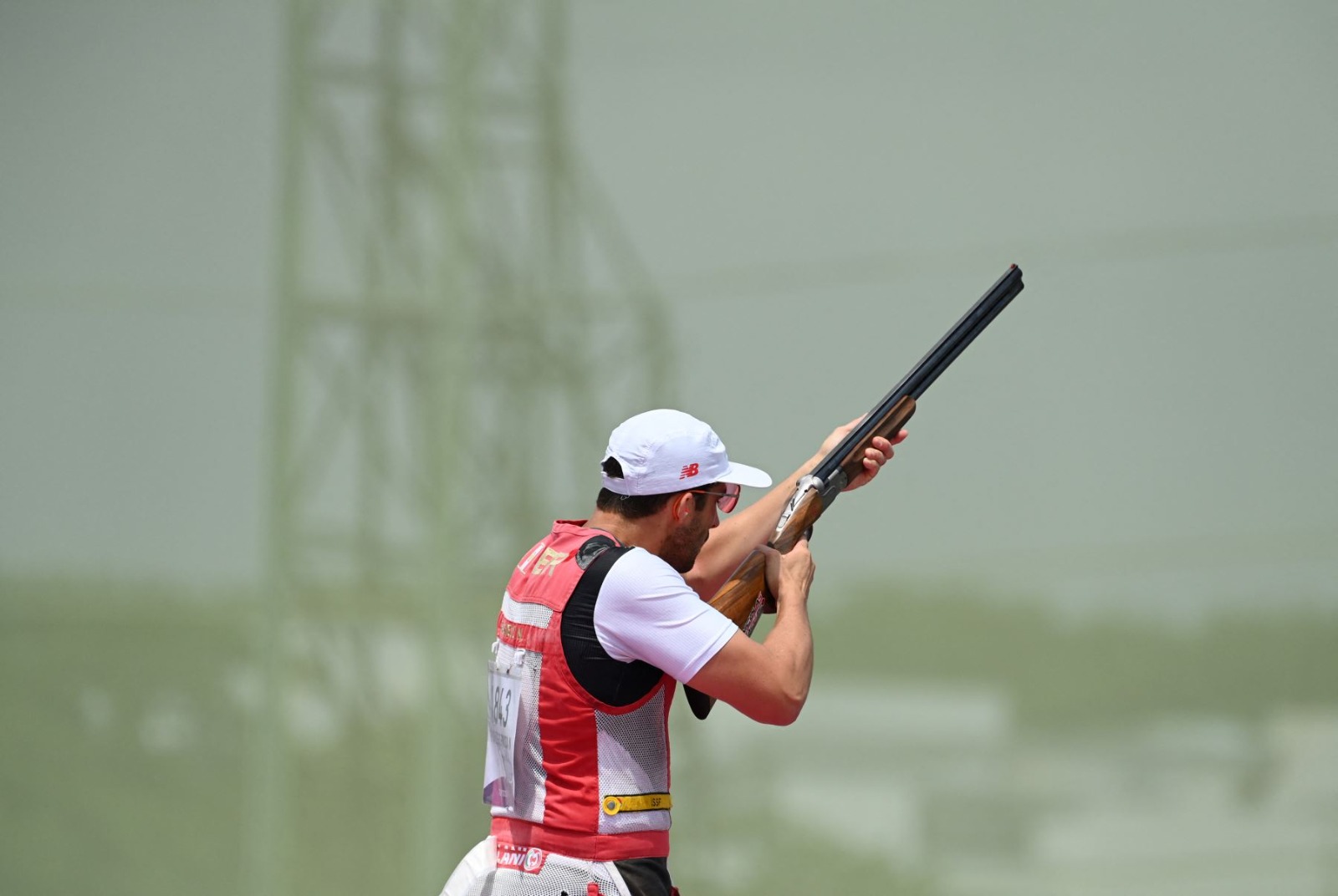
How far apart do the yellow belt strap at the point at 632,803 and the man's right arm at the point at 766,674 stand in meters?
0.23

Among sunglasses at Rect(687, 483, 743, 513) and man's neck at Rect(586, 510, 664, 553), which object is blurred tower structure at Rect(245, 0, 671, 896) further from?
man's neck at Rect(586, 510, 664, 553)

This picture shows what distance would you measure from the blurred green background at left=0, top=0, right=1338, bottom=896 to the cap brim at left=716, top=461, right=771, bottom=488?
217 cm

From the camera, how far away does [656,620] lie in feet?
7.25

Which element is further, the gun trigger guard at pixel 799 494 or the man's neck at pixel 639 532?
the gun trigger guard at pixel 799 494

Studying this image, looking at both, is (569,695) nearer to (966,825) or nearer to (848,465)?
(848,465)

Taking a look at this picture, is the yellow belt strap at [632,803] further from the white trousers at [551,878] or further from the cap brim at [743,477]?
the cap brim at [743,477]

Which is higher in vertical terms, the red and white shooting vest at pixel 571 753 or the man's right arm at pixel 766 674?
the man's right arm at pixel 766 674

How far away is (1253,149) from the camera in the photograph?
14.2 ft

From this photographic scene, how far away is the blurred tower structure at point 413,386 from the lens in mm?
4961

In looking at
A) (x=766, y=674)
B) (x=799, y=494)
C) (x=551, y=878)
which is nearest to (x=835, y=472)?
(x=799, y=494)

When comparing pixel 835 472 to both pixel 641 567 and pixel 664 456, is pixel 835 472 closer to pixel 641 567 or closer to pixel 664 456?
pixel 664 456

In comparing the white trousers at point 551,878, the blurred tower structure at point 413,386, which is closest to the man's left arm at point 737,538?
the white trousers at point 551,878

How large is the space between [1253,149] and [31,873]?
4.94 meters

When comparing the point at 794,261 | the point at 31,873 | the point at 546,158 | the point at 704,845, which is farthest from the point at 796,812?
the point at 31,873
